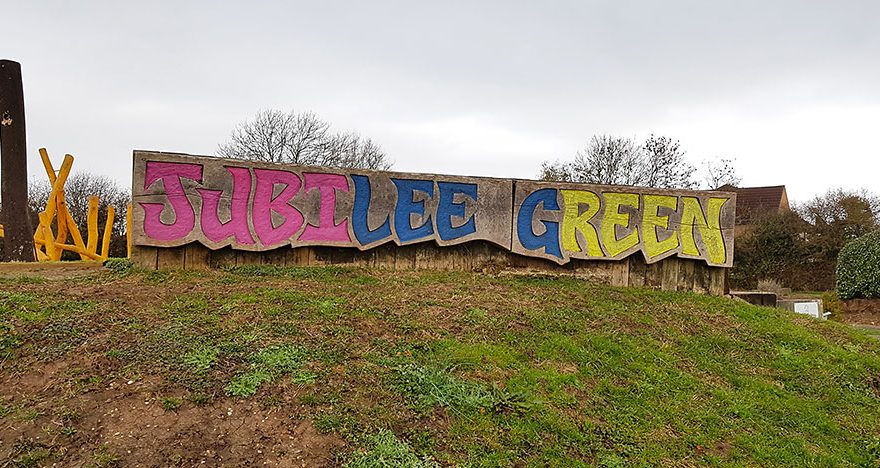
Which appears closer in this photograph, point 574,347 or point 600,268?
point 574,347

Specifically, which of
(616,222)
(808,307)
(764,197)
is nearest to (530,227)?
(616,222)

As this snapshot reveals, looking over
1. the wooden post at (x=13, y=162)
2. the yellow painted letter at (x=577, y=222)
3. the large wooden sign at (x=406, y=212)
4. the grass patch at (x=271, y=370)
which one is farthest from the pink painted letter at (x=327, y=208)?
the wooden post at (x=13, y=162)

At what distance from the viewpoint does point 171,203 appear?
8.02 metres

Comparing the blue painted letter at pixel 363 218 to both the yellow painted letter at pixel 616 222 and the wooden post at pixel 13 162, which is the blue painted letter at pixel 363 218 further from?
the wooden post at pixel 13 162

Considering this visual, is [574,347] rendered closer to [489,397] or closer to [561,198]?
[489,397]

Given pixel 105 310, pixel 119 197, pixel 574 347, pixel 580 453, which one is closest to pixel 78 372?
pixel 105 310

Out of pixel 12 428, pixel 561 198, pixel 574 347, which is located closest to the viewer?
pixel 12 428

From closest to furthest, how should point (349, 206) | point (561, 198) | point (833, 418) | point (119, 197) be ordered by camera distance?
point (833, 418)
point (349, 206)
point (561, 198)
point (119, 197)

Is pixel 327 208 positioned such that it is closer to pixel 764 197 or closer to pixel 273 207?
pixel 273 207

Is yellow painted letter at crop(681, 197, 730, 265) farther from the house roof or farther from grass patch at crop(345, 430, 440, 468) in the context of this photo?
the house roof

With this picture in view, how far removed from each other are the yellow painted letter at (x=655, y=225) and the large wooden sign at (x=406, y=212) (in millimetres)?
18

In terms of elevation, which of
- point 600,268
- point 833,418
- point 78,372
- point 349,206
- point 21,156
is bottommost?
point 833,418

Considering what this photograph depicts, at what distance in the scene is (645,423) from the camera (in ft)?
16.1

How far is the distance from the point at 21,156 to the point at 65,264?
3.76 metres
